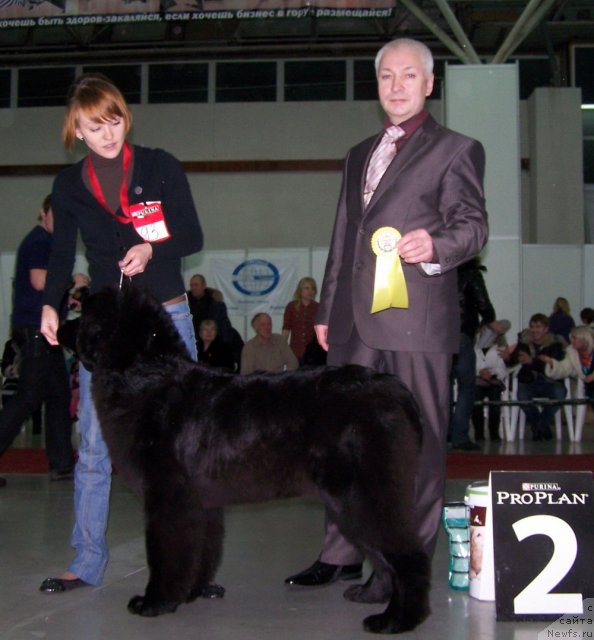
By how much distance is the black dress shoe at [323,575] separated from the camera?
3.39 metres

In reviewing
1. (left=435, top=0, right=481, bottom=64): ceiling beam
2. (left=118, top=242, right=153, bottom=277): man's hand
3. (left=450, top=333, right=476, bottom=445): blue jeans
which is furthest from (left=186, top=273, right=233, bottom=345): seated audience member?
(left=118, top=242, right=153, bottom=277): man's hand

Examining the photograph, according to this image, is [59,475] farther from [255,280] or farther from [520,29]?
[520,29]

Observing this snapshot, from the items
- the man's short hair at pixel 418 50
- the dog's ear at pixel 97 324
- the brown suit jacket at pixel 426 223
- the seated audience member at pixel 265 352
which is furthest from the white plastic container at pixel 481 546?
the seated audience member at pixel 265 352

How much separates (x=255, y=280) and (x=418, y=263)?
1062cm

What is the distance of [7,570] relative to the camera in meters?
3.68

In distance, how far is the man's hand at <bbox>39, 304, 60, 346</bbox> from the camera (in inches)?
127

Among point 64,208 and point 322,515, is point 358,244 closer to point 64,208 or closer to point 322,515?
point 64,208

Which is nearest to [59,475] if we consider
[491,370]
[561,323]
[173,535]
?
[173,535]

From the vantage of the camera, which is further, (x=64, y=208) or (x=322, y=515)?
(x=322, y=515)

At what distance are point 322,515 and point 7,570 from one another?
1.95 m

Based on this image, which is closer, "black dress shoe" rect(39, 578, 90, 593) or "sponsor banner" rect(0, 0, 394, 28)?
"black dress shoe" rect(39, 578, 90, 593)

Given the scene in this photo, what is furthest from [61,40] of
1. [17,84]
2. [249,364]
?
[249,364]

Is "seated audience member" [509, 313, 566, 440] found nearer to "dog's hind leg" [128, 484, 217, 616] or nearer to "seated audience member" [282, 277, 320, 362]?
"seated audience member" [282, 277, 320, 362]

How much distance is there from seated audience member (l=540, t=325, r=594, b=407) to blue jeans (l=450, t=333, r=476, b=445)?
1.34 metres
